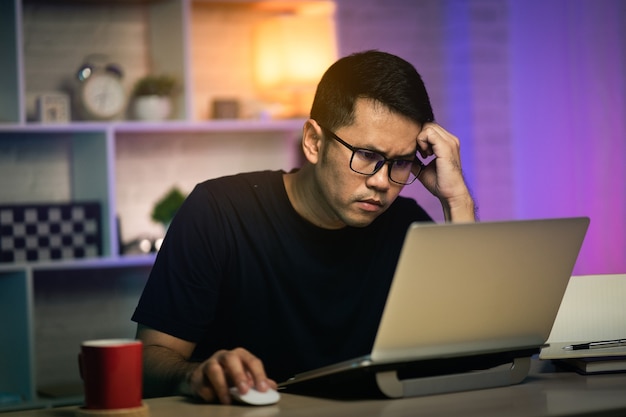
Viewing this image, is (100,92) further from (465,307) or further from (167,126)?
(465,307)

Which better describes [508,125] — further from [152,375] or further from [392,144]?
[152,375]

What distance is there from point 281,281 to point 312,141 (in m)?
0.32

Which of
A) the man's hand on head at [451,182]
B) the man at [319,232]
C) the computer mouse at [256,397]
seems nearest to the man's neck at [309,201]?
the man at [319,232]

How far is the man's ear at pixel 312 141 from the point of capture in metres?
2.18

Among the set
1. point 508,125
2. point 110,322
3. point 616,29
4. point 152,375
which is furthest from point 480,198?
point 152,375

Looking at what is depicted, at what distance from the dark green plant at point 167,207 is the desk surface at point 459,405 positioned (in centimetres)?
227

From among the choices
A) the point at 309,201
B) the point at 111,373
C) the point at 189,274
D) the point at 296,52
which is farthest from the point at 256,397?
the point at 296,52

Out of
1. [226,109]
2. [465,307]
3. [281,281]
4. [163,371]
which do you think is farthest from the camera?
[226,109]

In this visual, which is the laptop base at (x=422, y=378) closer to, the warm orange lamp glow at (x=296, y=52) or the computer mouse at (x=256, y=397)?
the computer mouse at (x=256, y=397)

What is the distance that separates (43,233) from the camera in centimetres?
365

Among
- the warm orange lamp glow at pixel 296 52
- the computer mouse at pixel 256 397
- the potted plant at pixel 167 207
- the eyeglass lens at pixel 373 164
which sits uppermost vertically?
the warm orange lamp glow at pixel 296 52

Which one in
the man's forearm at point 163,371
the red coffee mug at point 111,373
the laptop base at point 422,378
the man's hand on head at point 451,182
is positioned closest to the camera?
the red coffee mug at point 111,373

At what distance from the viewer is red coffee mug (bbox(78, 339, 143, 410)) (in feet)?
4.61

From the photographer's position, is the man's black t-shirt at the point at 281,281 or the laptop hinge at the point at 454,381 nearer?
the laptop hinge at the point at 454,381
